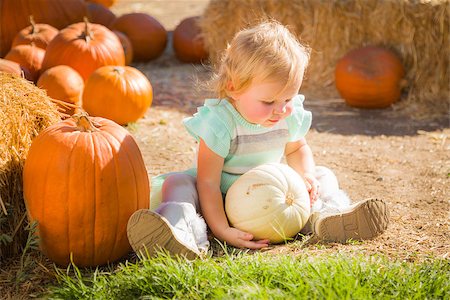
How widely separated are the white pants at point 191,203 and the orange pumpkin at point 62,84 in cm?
211

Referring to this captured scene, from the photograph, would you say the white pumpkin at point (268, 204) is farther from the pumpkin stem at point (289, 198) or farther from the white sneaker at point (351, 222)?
the white sneaker at point (351, 222)

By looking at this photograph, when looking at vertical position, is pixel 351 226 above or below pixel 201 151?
below

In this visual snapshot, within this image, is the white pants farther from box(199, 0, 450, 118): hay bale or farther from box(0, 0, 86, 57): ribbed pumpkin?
box(0, 0, 86, 57): ribbed pumpkin

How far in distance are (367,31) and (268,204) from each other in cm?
423

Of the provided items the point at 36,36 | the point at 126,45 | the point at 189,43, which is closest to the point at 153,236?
the point at 36,36

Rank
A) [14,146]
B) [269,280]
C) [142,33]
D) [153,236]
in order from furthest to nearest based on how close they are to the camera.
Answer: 1. [142,33]
2. [14,146]
3. [153,236]
4. [269,280]

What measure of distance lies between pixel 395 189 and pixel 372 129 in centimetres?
173

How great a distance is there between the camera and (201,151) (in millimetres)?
3703

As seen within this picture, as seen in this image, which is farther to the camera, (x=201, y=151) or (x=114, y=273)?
(x=201, y=151)

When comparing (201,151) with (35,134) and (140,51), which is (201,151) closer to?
(35,134)

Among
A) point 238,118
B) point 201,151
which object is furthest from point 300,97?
point 201,151

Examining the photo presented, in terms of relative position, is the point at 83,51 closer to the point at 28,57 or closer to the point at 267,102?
the point at 28,57

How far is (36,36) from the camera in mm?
A: 6496

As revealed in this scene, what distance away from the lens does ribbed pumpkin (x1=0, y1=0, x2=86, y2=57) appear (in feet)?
23.7
